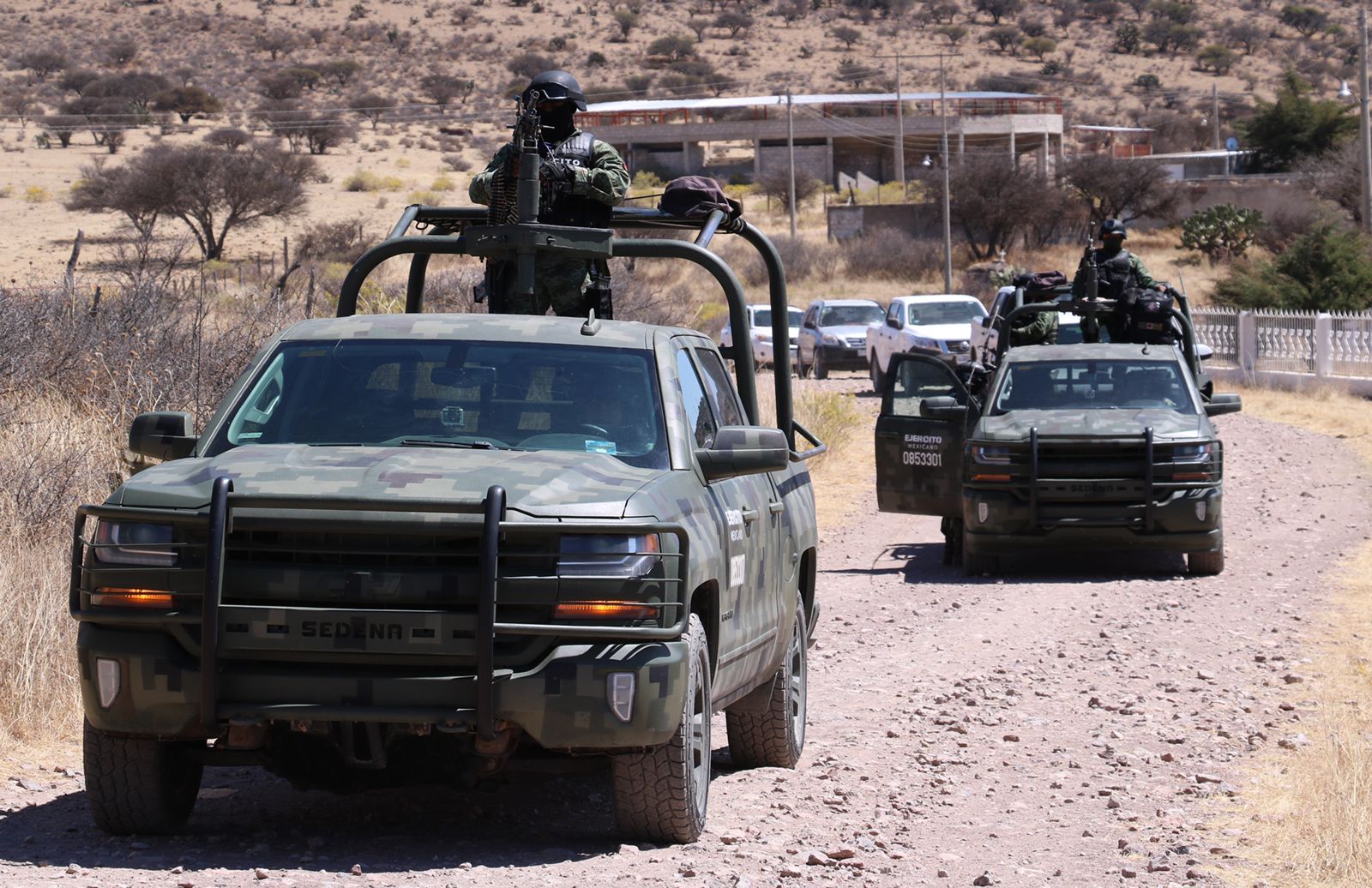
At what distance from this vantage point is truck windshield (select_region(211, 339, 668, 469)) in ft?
19.3

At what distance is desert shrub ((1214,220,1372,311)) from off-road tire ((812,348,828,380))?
8.93 metres

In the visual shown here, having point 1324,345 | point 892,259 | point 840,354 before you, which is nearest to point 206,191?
point 840,354

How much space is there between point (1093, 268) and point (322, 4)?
327 feet

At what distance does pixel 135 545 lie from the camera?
17.0 ft

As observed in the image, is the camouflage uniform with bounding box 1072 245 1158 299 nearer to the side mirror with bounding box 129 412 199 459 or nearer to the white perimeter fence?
the side mirror with bounding box 129 412 199 459

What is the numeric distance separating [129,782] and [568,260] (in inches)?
123

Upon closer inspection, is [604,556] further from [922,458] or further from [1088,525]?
[922,458]

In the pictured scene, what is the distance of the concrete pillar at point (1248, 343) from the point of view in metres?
31.6

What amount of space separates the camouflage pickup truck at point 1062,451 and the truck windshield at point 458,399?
7355 mm

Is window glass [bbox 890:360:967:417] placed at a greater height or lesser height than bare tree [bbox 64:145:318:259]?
lesser

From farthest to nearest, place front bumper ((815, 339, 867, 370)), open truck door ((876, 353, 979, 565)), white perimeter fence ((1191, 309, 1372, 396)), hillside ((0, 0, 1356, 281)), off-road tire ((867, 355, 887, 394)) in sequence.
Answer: hillside ((0, 0, 1356, 281)), front bumper ((815, 339, 867, 370)), off-road tire ((867, 355, 887, 394)), white perimeter fence ((1191, 309, 1372, 396)), open truck door ((876, 353, 979, 565))

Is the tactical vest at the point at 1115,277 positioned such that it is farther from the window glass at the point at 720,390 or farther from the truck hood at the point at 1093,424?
the window glass at the point at 720,390

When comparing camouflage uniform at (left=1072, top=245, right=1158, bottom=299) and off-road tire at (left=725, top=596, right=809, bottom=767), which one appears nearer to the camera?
off-road tire at (left=725, top=596, right=809, bottom=767)

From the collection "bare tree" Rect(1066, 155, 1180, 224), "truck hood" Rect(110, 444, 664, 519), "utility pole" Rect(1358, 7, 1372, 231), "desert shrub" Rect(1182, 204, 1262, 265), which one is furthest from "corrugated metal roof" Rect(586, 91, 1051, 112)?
"truck hood" Rect(110, 444, 664, 519)
